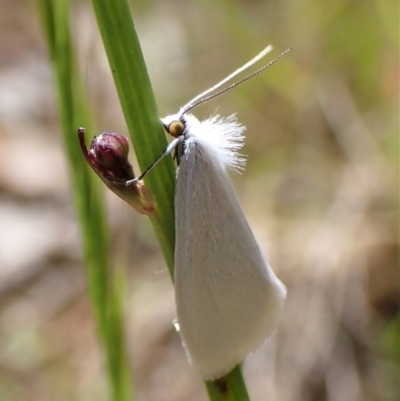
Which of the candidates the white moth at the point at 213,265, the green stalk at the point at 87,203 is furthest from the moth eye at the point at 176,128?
the green stalk at the point at 87,203

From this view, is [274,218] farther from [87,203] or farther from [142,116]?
[142,116]

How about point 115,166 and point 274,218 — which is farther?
point 274,218

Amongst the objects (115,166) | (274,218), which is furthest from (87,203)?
(274,218)

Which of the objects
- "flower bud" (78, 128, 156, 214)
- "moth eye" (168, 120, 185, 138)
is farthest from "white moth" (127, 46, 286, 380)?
"flower bud" (78, 128, 156, 214)

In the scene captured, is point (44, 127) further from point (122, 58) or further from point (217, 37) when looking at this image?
point (122, 58)

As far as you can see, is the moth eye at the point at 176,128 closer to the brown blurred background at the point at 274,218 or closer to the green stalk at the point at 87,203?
the green stalk at the point at 87,203

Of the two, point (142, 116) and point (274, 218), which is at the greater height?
point (142, 116)

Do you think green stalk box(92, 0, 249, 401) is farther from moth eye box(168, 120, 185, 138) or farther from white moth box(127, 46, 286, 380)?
moth eye box(168, 120, 185, 138)

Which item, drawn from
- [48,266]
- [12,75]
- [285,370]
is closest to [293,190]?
[285,370]
